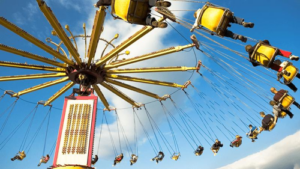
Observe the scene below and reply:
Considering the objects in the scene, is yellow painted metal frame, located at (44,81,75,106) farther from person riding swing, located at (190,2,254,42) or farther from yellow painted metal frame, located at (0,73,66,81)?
person riding swing, located at (190,2,254,42)

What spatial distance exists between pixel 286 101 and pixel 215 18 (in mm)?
4467

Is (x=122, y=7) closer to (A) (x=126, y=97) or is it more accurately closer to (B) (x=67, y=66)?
(B) (x=67, y=66)

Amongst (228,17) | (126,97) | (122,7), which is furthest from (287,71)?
(126,97)

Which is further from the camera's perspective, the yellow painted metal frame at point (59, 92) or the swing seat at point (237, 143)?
the yellow painted metal frame at point (59, 92)

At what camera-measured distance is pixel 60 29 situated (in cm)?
1341

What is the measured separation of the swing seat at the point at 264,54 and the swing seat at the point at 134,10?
10.8 ft

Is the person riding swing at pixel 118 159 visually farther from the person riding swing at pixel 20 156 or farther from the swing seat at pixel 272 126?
the swing seat at pixel 272 126

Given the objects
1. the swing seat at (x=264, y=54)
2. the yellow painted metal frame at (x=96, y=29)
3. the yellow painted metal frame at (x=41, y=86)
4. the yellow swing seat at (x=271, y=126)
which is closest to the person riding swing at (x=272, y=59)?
the swing seat at (x=264, y=54)

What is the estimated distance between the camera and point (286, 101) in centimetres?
848

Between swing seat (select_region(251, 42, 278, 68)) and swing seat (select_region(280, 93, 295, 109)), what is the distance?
2.43 m

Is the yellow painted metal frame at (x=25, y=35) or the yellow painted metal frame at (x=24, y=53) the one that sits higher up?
the yellow painted metal frame at (x=24, y=53)

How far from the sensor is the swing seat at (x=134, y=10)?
643 cm

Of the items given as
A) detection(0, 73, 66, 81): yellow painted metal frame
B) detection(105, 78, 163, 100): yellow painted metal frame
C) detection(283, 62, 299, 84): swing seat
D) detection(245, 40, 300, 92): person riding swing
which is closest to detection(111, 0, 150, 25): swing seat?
detection(245, 40, 300, 92): person riding swing

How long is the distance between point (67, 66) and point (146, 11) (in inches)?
451
